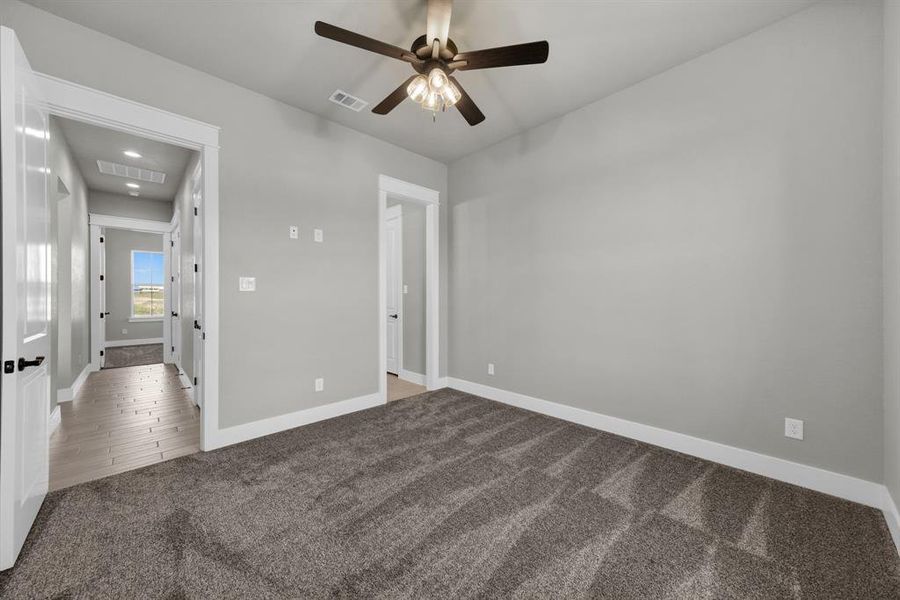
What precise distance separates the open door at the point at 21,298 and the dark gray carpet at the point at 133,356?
17.1 feet

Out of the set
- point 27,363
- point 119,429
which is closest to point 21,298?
point 27,363

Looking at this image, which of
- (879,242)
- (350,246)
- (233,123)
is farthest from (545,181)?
(233,123)

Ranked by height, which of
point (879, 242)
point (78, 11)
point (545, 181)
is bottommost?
point (879, 242)

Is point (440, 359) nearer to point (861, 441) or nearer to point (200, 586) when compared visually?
point (200, 586)

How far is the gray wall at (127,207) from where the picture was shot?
18.9ft

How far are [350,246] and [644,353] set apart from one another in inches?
114

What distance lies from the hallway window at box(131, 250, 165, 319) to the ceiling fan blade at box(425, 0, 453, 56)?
9.50m

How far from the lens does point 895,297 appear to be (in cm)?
182

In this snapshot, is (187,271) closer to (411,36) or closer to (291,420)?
(291,420)

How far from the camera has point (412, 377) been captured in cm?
495

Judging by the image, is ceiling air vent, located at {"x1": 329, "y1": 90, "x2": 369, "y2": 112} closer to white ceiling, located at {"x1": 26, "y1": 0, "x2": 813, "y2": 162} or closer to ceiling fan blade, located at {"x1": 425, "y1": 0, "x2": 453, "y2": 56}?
white ceiling, located at {"x1": 26, "y1": 0, "x2": 813, "y2": 162}

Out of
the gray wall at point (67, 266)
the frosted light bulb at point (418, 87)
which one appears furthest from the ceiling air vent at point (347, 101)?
the gray wall at point (67, 266)

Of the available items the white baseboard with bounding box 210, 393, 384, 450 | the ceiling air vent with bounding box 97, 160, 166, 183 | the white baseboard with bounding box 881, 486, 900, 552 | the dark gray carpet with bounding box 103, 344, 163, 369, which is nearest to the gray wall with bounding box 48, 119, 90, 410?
the ceiling air vent with bounding box 97, 160, 166, 183

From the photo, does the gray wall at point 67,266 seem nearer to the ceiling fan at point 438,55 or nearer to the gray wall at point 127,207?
the gray wall at point 127,207
